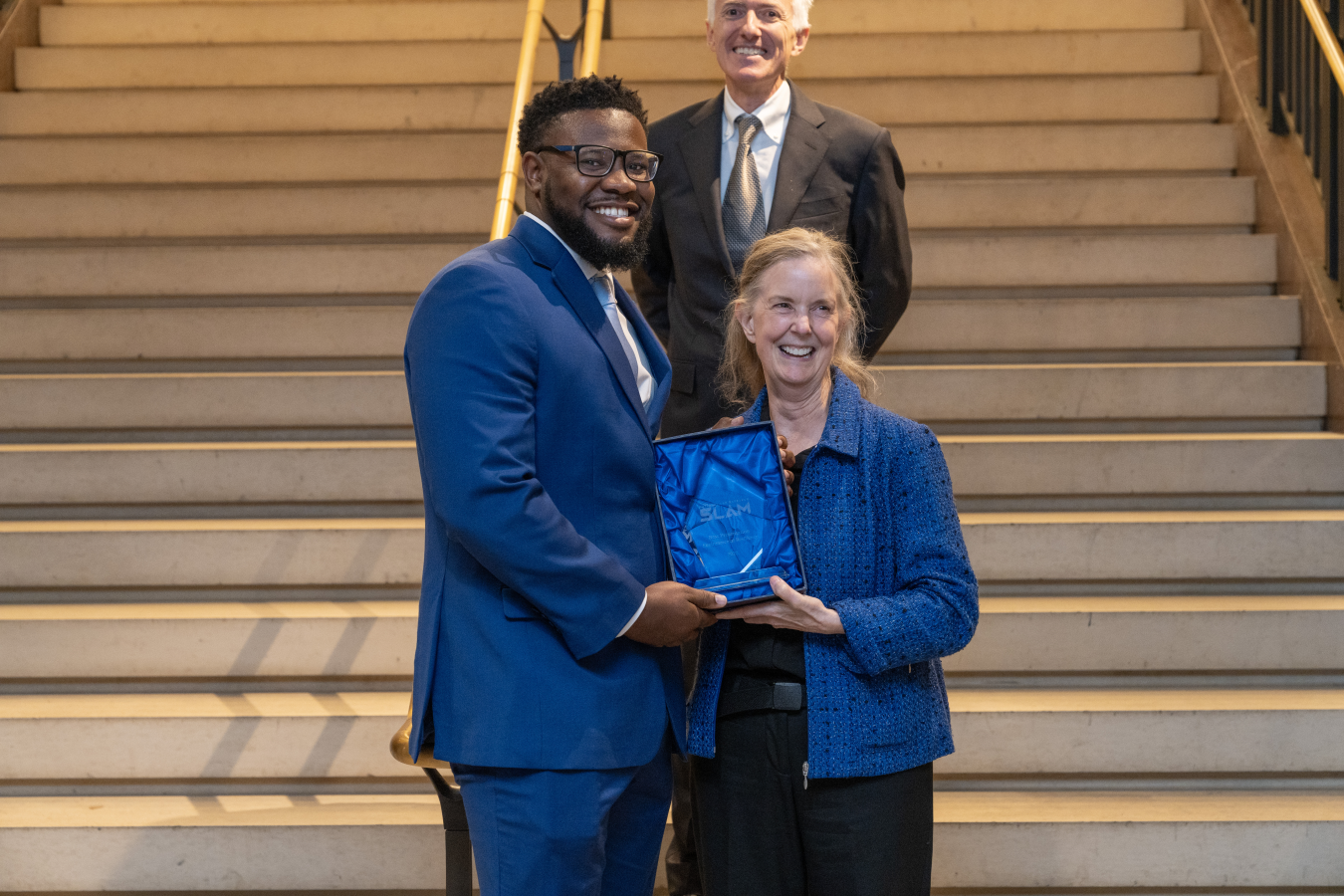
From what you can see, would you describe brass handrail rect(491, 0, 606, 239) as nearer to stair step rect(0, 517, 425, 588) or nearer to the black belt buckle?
stair step rect(0, 517, 425, 588)

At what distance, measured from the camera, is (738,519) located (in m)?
1.69

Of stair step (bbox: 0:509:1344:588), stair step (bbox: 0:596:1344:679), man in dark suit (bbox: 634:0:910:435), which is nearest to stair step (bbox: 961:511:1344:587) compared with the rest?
stair step (bbox: 0:509:1344:588)

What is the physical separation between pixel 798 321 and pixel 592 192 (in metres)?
0.34

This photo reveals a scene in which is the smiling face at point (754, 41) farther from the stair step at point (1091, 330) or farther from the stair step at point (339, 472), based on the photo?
the stair step at point (1091, 330)

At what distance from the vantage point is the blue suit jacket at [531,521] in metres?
1.57

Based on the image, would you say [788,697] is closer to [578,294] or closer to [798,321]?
[798,321]

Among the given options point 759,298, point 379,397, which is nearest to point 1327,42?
point 759,298

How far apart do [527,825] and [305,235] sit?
309cm

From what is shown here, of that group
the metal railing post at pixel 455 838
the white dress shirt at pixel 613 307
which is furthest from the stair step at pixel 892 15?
the metal railing post at pixel 455 838

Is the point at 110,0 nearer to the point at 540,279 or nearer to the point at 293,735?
the point at 293,735

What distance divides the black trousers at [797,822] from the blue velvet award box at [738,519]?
208 mm

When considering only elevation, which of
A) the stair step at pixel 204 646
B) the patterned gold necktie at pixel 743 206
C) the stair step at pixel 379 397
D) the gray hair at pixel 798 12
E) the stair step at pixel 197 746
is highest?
the gray hair at pixel 798 12

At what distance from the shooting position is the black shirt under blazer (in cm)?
251

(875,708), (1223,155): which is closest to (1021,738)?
(875,708)
